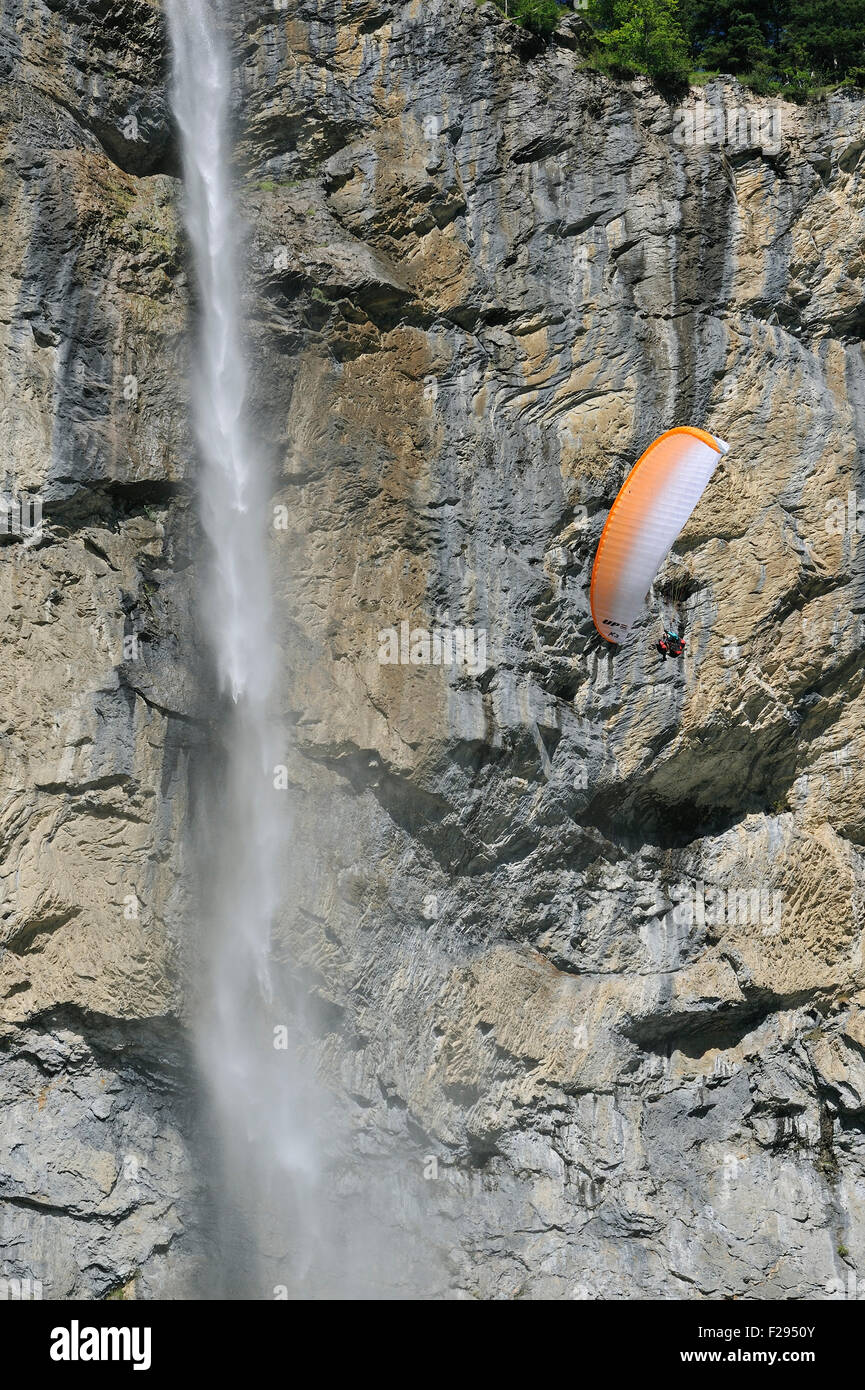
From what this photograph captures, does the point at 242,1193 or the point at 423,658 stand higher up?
the point at 423,658

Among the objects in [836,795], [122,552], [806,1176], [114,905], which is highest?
[122,552]

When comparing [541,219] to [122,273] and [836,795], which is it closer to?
[122,273]

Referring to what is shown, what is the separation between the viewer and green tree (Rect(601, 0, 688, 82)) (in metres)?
15.6

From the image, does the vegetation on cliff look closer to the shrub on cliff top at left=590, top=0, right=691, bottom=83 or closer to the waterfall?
the shrub on cliff top at left=590, top=0, right=691, bottom=83

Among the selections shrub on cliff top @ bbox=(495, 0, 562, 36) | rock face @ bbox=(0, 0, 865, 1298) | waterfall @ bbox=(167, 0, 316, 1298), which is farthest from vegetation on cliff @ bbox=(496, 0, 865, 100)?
waterfall @ bbox=(167, 0, 316, 1298)

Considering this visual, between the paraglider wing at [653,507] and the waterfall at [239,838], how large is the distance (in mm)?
3989

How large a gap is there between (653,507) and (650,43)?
6.47 m

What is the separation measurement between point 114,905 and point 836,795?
8170 millimetres

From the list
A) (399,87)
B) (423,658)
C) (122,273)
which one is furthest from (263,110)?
(423,658)

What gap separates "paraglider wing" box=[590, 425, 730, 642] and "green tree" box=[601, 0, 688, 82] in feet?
17.5

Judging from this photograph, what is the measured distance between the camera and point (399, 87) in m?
15.4

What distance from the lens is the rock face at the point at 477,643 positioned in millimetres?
13953

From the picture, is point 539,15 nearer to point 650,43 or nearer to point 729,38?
point 650,43

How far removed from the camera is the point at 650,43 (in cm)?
1568
